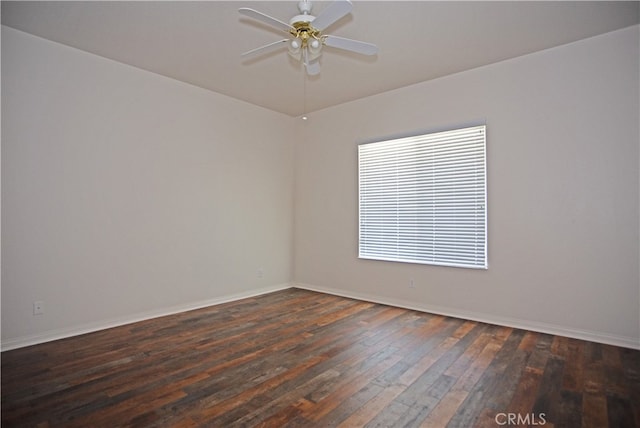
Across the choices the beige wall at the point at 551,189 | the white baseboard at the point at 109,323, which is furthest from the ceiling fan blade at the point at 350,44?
the white baseboard at the point at 109,323

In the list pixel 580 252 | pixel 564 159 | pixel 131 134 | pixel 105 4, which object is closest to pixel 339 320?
pixel 580 252

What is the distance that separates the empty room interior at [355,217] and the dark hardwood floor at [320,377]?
0.07 ft

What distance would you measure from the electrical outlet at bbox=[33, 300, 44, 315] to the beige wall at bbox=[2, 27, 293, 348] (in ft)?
0.11

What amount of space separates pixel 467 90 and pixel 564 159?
1.34 metres

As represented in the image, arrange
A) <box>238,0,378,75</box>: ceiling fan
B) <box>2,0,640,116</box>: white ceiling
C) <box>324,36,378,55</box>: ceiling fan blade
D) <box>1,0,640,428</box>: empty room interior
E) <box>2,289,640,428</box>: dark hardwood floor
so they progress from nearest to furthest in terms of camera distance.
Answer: <box>2,289,640,428</box>: dark hardwood floor, <box>238,0,378,75</box>: ceiling fan, <box>1,0,640,428</box>: empty room interior, <box>324,36,378,55</box>: ceiling fan blade, <box>2,0,640,116</box>: white ceiling

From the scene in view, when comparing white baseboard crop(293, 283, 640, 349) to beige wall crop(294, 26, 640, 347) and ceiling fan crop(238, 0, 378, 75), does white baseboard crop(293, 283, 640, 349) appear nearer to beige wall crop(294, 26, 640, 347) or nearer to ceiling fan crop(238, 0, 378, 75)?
beige wall crop(294, 26, 640, 347)

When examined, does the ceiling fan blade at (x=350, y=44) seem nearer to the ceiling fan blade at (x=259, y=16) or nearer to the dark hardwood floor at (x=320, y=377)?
the ceiling fan blade at (x=259, y=16)

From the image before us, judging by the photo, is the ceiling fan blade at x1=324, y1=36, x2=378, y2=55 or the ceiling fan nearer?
the ceiling fan

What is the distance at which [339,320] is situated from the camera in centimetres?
395

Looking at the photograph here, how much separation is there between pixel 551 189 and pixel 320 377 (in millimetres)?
2996

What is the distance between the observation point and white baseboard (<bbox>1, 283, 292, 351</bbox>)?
3.13m

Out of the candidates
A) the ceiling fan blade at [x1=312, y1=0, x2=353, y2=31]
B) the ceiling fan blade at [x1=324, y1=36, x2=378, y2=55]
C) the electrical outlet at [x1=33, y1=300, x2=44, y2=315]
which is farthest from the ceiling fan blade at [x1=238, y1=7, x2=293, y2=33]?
the electrical outlet at [x1=33, y1=300, x2=44, y2=315]

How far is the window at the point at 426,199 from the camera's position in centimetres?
401

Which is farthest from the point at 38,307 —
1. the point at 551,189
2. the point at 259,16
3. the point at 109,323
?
the point at 551,189
